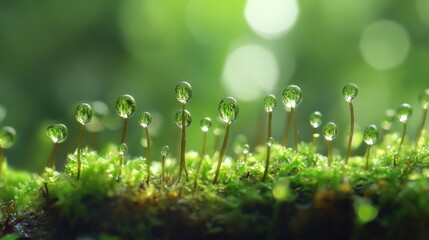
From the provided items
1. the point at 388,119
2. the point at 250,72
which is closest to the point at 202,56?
the point at 250,72

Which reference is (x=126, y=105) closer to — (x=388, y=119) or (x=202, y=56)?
(x=388, y=119)

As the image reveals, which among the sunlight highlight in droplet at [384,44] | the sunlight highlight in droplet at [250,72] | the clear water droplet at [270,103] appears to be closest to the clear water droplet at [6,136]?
the clear water droplet at [270,103]

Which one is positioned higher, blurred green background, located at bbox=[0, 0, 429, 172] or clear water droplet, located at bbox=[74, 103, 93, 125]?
blurred green background, located at bbox=[0, 0, 429, 172]

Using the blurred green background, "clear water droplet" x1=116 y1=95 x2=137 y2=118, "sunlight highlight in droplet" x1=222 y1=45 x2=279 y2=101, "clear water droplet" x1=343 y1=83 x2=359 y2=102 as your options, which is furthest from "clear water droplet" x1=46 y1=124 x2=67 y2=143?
"sunlight highlight in droplet" x1=222 y1=45 x2=279 y2=101

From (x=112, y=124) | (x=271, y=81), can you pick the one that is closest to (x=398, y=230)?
(x=112, y=124)

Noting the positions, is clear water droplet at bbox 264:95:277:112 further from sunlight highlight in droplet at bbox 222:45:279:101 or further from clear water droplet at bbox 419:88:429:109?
sunlight highlight in droplet at bbox 222:45:279:101

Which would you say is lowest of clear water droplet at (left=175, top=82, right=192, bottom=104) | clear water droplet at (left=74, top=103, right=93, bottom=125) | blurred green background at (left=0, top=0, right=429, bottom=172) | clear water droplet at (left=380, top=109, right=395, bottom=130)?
clear water droplet at (left=74, top=103, right=93, bottom=125)

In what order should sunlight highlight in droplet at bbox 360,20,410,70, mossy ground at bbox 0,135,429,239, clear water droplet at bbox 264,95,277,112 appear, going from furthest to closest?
1. sunlight highlight in droplet at bbox 360,20,410,70
2. clear water droplet at bbox 264,95,277,112
3. mossy ground at bbox 0,135,429,239

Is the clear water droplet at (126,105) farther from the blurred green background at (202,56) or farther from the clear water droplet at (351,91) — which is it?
the blurred green background at (202,56)
